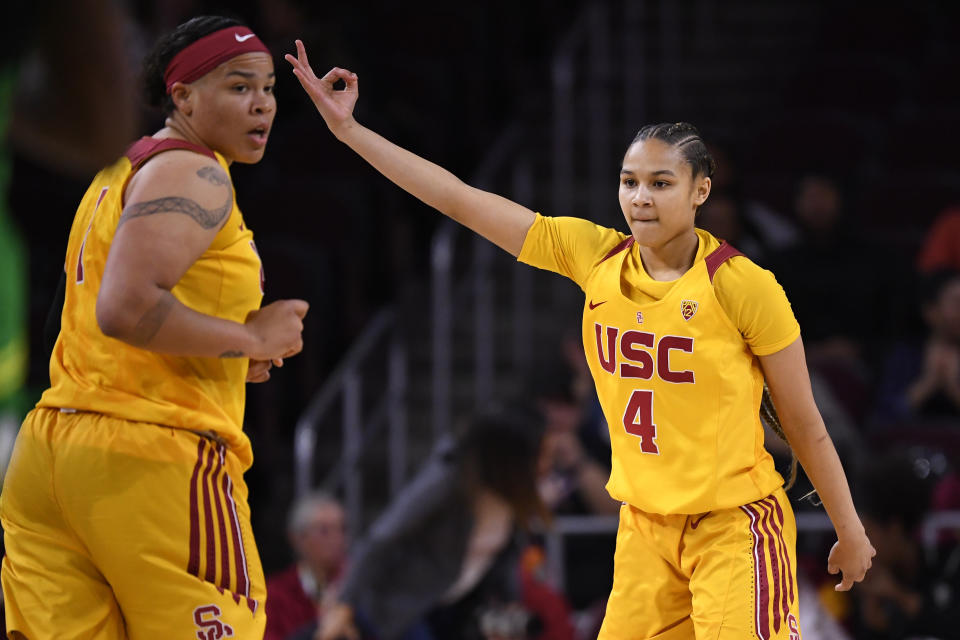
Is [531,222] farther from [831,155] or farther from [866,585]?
[831,155]

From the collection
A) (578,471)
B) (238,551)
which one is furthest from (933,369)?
(238,551)

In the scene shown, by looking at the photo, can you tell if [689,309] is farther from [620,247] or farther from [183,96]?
[183,96]

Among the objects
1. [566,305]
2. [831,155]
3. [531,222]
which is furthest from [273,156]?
[531,222]

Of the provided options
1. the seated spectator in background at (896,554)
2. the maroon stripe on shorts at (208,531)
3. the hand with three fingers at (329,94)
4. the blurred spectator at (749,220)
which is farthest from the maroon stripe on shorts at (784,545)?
the blurred spectator at (749,220)

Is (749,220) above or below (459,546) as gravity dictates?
above

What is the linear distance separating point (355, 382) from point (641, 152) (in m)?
4.69

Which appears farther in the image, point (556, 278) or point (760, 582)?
point (556, 278)

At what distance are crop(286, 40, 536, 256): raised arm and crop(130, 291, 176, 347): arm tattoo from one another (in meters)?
0.80

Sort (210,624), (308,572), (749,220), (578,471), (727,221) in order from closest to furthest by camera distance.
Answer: (210,624)
(308,572)
(578,471)
(727,221)
(749,220)

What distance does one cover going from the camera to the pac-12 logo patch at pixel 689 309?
11.2ft

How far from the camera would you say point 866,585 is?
573cm

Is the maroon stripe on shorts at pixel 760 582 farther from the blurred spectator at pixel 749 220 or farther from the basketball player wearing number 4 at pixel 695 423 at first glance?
the blurred spectator at pixel 749 220

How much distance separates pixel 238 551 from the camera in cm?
332

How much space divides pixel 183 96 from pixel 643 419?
136 cm
